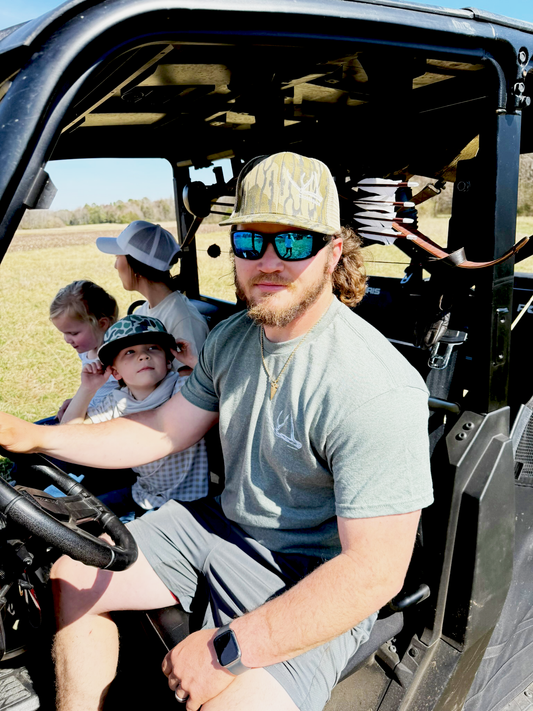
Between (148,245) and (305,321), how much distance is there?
1565 millimetres

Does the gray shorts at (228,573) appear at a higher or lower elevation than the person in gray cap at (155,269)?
lower

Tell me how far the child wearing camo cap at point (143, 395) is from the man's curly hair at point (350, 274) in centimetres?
75

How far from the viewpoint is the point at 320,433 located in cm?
138

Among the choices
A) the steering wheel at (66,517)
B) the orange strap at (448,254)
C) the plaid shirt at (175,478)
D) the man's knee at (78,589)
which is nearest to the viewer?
the steering wheel at (66,517)

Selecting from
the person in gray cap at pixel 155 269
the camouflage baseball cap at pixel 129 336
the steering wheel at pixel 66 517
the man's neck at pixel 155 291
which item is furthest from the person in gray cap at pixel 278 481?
the man's neck at pixel 155 291

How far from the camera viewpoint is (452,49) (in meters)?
1.25

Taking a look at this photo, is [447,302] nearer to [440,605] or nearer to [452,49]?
[452,49]

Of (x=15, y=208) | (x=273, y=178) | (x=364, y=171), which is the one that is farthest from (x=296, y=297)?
(x=364, y=171)

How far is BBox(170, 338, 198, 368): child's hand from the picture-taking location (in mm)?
2294

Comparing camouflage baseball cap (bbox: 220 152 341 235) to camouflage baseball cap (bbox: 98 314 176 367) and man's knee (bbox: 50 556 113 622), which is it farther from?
man's knee (bbox: 50 556 113 622)

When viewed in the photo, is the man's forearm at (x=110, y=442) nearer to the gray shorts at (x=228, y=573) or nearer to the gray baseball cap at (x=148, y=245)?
the gray shorts at (x=228, y=573)

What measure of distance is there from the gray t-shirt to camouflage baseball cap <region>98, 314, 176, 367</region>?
0.48 meters

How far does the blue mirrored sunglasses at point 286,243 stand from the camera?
4.65 feet

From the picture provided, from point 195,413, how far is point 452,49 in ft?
3.96
